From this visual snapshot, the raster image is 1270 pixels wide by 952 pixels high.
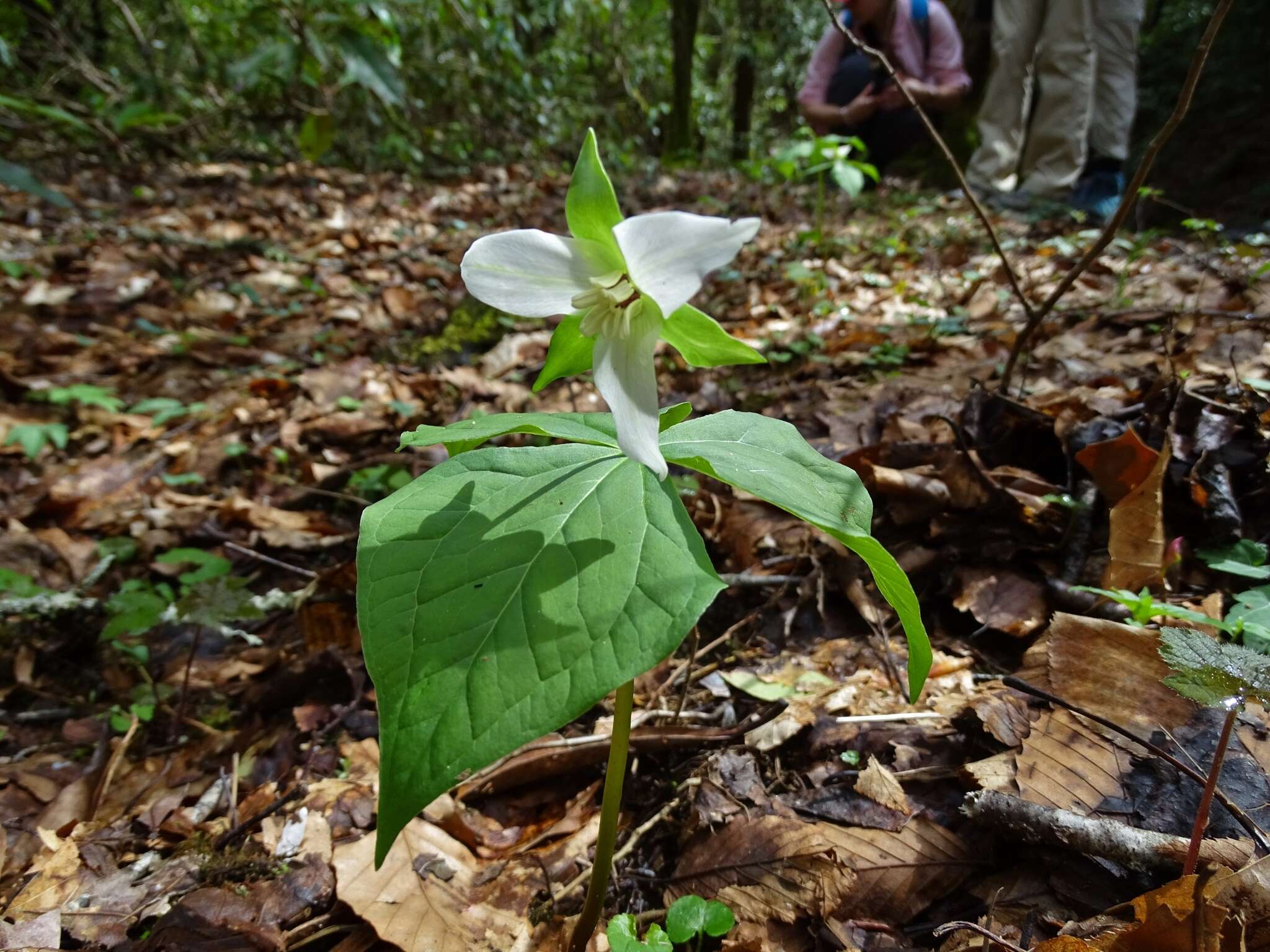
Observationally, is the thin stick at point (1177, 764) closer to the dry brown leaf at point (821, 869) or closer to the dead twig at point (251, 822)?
the dry brown leaf at point (821, 869)

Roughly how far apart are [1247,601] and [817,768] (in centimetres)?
89

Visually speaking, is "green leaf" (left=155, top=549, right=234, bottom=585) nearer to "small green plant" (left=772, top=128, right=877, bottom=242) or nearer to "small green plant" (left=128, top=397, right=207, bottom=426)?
"small green plant" (left=128, top=397, right=207, bottom=426)

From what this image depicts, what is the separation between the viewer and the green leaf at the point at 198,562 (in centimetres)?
224

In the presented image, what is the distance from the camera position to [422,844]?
4.37 feet

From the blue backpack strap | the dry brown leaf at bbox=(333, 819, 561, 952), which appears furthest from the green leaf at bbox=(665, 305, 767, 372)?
the blue backpack strap

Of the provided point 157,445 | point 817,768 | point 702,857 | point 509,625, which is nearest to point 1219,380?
point 817,768

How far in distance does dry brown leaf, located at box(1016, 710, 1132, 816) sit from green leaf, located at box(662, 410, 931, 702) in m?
0.36

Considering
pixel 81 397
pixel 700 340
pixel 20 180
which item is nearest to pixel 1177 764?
pixel 700 340

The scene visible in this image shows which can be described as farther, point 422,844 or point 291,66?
point 291,66

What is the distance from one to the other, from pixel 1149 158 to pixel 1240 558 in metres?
1.02

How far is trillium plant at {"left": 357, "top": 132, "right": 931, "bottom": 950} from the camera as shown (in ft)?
2.42

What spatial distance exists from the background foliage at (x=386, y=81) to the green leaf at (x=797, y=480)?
201 inches

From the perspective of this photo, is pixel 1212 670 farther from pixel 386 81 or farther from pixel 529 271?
pixel 386 81

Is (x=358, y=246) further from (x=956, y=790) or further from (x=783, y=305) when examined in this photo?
(x=956, y=790)
